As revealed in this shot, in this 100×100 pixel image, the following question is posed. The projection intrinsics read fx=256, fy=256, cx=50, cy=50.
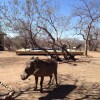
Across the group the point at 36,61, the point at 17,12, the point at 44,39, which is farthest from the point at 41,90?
the point at 44,39

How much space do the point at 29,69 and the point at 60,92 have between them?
4.89ft

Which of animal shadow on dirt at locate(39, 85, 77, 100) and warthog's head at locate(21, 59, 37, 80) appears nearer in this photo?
warthog's head at locate(21, 59, 37, 80)

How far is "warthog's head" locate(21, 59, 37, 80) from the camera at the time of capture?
25.5 ft

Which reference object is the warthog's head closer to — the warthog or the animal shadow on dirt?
the warthog

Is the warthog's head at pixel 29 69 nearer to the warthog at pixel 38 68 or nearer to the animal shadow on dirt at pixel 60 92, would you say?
the warthog at pixel 38 68

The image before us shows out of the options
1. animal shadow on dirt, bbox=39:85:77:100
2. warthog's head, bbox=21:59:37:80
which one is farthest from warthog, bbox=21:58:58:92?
animal shadow on dirt, bbox=39:85:77:100

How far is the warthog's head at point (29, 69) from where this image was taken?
25.5ft

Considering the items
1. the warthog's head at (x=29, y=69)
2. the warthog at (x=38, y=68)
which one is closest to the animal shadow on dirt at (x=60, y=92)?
the warthog at (x=38, y=68)

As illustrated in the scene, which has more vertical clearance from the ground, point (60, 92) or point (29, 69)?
point (29, 69)

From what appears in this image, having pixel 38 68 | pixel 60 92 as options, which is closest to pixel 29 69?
pixel 38 68

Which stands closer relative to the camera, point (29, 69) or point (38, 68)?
point (29, 69)

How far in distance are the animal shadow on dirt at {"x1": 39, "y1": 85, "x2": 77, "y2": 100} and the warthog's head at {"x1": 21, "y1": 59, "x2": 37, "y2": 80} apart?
81 cm

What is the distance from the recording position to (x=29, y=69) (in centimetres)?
786

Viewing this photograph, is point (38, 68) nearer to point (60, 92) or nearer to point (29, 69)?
point (29, 69)
